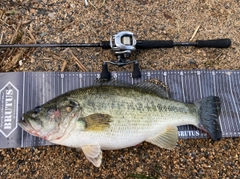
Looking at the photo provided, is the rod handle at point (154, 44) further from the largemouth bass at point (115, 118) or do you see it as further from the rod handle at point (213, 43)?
the largemouth bass at point (115, 118)

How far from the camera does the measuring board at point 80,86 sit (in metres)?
3.51

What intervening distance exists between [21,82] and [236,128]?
2.85 m

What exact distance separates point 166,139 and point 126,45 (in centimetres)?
126

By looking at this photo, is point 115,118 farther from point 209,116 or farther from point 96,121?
point 209,116

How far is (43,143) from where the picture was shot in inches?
137

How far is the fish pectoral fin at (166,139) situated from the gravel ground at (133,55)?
23 cm

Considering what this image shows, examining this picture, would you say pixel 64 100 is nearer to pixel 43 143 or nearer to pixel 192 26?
pixel 43 143

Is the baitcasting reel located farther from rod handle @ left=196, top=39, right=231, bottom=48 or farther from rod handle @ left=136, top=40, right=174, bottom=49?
rod handle @ left=196, top=39, right=231, bottom=48

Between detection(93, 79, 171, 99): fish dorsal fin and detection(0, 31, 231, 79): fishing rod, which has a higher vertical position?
detection(0, 31, 231, 79): fishing rod

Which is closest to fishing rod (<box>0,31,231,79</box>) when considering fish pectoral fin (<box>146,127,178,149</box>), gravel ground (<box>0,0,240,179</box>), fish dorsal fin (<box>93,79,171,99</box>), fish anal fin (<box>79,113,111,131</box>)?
gravel ground (<box>0,0,240,179</box>)

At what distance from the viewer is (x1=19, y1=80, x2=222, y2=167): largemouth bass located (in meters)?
3.01

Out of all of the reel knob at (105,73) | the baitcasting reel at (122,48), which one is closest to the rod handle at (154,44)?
the baitcasting reel at (122,48)

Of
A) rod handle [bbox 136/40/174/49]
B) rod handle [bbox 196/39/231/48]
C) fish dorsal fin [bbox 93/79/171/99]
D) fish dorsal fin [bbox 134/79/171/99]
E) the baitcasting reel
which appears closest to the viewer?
fish dorsal fin [bbox 93/79/171/99]

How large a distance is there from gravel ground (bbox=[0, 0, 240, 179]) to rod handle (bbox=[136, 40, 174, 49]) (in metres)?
0.19
